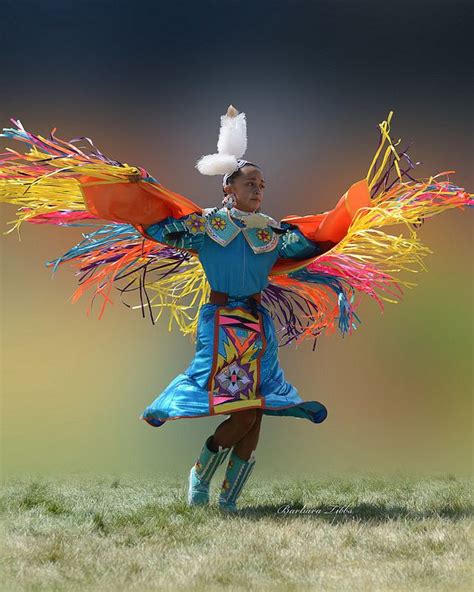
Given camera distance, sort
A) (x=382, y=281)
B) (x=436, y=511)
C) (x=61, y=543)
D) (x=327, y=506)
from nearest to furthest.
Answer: (x=61, y=543)
(x=436, y=511)
(x=327, y=506)
(x=382, y=281)

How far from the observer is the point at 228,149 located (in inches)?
118

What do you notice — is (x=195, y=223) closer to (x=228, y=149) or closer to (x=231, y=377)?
(x=228, y=149)

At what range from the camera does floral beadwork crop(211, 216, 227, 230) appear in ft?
9.43

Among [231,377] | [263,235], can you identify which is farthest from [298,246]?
[231,377]

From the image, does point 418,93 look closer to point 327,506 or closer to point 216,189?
point 216,189

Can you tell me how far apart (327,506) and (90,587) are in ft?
3.90

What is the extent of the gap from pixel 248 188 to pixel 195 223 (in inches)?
9.5

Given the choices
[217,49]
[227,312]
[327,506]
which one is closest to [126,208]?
[227,312]

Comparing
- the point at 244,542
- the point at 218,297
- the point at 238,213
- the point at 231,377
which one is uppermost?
the point at 238,213

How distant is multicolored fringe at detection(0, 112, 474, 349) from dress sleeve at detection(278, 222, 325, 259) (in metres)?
0.08

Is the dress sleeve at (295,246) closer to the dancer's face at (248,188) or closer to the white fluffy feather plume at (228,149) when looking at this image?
the dancer's face at (248,188)

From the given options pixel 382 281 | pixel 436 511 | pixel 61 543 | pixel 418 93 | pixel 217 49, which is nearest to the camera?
pixel 61 543

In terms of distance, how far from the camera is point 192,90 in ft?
11.8

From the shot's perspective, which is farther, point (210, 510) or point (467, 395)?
point (467, 395)
